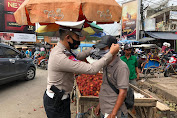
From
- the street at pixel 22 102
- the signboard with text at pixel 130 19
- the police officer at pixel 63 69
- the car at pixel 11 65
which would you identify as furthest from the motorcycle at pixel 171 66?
the signboard with text at pixel 130 19

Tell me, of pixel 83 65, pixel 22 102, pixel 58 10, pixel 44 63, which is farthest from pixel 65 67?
pixel 44 63

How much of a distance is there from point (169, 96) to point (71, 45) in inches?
195

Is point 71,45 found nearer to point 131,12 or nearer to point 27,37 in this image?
point 27,37

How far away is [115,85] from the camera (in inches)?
71.7

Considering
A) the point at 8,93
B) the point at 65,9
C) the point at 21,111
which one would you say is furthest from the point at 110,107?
the point at 8,93

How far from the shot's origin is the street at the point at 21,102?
403 centimetres

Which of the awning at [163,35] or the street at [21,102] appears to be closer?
the street at [21,102]

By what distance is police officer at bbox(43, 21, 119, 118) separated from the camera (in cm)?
161

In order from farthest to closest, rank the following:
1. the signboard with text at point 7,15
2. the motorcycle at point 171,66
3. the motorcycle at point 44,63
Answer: the motorcycle at point 44,63 < the signboard with text at point 7,15 < the motorcycle at point 171,66

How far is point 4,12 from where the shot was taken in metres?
9.70

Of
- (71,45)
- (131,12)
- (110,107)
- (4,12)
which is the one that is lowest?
(110,107)

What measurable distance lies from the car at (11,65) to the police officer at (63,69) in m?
4.66

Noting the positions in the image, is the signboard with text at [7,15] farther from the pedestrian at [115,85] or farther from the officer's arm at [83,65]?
the pedestrian at [115,85]

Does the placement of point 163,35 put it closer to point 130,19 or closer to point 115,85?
point 130,19
